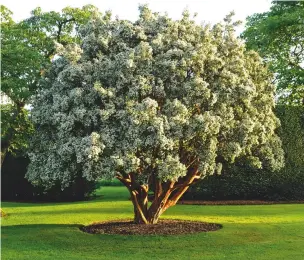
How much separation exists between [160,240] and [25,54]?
11.1m

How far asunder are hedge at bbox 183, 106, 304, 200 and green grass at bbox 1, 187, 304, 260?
6.33 metres

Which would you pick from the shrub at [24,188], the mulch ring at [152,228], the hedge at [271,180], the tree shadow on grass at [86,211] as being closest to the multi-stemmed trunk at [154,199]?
the mulch ring at [152,228]

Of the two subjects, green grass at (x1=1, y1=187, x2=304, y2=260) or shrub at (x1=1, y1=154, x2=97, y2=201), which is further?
shrub at (x1=1, y1=154, x2=97, y2=201)

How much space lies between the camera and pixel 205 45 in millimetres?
17859

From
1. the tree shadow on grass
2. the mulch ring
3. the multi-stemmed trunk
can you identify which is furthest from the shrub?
the multi-stemmed trunk

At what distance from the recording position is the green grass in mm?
14445

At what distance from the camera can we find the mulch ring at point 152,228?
1789 centimetres

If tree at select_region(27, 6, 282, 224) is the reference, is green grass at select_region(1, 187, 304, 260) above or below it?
below

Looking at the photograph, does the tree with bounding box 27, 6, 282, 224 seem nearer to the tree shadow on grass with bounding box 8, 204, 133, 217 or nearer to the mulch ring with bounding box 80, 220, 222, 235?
the mulch ring with bounding box 80, 220, 222, 235

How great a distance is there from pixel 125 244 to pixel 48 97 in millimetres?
6248

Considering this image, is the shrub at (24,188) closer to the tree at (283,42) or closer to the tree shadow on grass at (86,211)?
the tree shadow on grass at (86,211)

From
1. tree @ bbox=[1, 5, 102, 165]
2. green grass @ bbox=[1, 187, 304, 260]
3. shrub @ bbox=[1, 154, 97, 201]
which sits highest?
tree @ bbox=[1, 5, 102, 165]

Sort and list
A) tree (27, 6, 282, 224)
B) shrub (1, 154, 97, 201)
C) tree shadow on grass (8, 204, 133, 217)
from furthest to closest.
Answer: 1. shrub (1, 154, 97, 201)
2. tree shadow on grass (8, 204, 133, 217)
3. tree (27, 6, 282, 224)

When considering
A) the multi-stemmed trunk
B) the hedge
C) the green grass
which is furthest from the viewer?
the hedge
